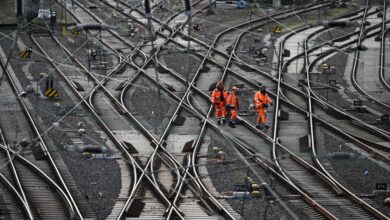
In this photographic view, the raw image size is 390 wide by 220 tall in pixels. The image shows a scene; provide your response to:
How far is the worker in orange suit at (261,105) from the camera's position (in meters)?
21.5

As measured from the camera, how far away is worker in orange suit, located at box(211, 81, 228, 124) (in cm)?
2222

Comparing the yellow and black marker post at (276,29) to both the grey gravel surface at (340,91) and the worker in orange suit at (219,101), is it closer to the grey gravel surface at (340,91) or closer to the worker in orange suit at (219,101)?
the grey gravel surface at (340,91)

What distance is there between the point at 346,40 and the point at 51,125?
16410 mm

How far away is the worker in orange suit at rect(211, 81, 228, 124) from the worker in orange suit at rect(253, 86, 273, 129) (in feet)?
2.53

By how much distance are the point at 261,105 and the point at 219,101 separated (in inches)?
43.0

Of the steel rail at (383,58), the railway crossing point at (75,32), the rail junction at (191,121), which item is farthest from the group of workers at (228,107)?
the railway crossing point at (75,32)

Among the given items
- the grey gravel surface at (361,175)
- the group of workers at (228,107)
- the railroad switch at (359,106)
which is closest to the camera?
the grey gravel surface at (361,175)

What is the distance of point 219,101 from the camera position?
72.8ft

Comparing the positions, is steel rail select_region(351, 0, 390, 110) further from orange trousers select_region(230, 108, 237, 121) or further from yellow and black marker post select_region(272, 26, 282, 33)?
orange trousers select_region(230, 108, 237, 121)

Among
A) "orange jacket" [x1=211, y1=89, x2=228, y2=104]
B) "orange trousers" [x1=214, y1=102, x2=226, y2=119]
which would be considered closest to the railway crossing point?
"orange trousers" [x1=214, y1=102, x2=226, y2=119]

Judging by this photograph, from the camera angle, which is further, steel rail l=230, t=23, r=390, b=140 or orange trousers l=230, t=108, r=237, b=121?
orange trousers l=230, t=108, r=237, b=121

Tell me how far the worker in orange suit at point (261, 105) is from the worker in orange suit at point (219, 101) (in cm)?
77

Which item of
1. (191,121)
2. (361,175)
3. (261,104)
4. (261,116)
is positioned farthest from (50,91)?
(361,175)

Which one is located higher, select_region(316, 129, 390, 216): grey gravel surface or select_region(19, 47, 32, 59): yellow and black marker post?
select_region(316, 129, 390, 216): grey gravel surface
